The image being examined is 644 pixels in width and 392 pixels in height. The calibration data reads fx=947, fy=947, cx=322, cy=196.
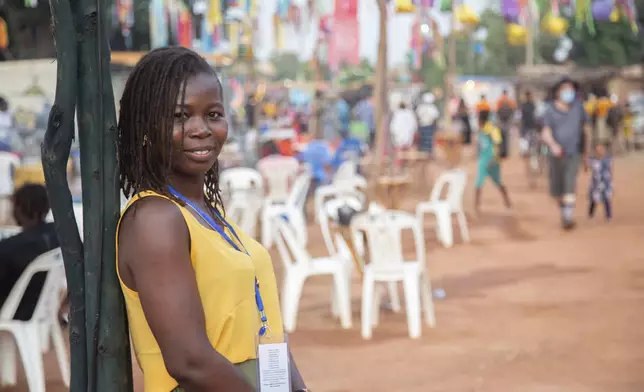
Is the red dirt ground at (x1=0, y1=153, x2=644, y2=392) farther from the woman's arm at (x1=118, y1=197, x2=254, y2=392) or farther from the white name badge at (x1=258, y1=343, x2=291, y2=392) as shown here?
the woman's arm at (x1=118, y1=197, x2=254, y2=392)

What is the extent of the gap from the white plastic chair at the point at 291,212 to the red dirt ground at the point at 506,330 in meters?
0.77

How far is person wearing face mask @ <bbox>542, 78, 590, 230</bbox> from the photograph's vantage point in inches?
477

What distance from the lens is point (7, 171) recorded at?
1017 cm

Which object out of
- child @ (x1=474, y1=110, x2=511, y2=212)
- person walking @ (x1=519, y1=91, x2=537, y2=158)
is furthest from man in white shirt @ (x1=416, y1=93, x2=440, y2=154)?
child @ (x1=474, y1=110, x2=511, y2=212)

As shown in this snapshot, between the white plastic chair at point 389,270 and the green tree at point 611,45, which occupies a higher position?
the green tree at point 611,45

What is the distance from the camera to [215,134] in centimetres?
197

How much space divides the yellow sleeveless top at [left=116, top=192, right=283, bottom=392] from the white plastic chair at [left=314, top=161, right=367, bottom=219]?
330 inches

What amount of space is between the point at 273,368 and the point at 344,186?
30.4 ft

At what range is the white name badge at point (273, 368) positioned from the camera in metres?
1.90

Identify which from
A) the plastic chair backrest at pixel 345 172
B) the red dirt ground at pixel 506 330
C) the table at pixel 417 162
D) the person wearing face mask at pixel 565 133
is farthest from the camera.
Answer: the table at pixel 417 162

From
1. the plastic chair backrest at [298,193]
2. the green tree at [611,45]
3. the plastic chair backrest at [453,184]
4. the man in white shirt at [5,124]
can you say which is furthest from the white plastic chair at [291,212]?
the green tree at [611,45]

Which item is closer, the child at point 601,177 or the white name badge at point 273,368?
the white name badge at point 273,368

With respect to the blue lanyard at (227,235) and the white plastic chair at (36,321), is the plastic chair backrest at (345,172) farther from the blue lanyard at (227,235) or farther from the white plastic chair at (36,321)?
the blue lanyard at (227,235)

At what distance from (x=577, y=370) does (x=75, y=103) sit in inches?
188
